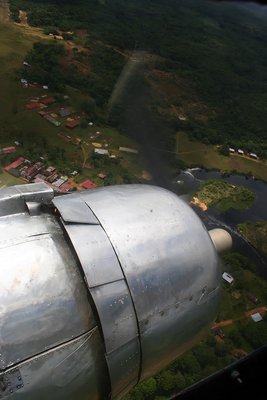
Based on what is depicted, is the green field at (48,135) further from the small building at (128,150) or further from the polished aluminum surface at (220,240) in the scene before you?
the polished aluminum surface at (220,240)

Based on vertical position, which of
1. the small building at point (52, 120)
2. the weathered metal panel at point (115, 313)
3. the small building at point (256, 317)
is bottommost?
the small building at point (52, 120)

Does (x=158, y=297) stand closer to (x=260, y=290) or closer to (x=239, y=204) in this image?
(x=260, y=290)

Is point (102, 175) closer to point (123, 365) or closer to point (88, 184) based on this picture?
point (88, 184)

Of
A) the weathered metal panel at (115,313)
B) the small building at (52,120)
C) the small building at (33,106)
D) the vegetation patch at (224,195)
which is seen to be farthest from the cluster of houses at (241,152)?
the weathered metal panel at (115,313)

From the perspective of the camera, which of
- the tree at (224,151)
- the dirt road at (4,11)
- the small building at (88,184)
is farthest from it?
the dirt road at (4,11)

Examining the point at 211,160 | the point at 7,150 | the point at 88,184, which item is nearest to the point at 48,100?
the point at 7,150

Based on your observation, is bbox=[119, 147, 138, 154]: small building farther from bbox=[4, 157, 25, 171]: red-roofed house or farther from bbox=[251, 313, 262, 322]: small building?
bbox=[251, 313, 262, 322]: small building

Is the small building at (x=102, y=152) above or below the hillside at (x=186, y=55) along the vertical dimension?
above

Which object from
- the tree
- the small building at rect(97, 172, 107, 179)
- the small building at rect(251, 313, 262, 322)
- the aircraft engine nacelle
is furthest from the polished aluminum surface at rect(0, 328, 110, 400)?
the tree
